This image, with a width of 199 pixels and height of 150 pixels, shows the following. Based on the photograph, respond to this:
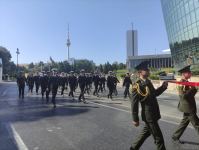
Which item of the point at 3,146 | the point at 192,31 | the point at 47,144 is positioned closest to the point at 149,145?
the point at 47,144

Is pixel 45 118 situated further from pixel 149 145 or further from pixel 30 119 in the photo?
pixel 149 145

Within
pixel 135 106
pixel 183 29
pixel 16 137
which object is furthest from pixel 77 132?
pixel 183 29

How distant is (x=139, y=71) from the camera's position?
7.05 metres

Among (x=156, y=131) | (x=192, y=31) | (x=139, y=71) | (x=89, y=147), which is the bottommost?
(x=89, y=147)

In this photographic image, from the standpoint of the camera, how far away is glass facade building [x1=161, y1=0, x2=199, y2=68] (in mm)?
45844

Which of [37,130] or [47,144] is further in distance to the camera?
[37,130]

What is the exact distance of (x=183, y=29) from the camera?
165 feet

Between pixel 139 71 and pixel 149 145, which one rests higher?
pixel 139 71

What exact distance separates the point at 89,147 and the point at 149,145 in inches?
51.0

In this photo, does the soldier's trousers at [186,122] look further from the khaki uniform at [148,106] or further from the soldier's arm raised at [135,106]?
the soldier's arm raised at [135,106]

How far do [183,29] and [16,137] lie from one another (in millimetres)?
43267

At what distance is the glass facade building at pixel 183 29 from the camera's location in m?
45.8

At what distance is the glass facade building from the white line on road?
34960mm

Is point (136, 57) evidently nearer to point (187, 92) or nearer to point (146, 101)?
point (187, 92)
